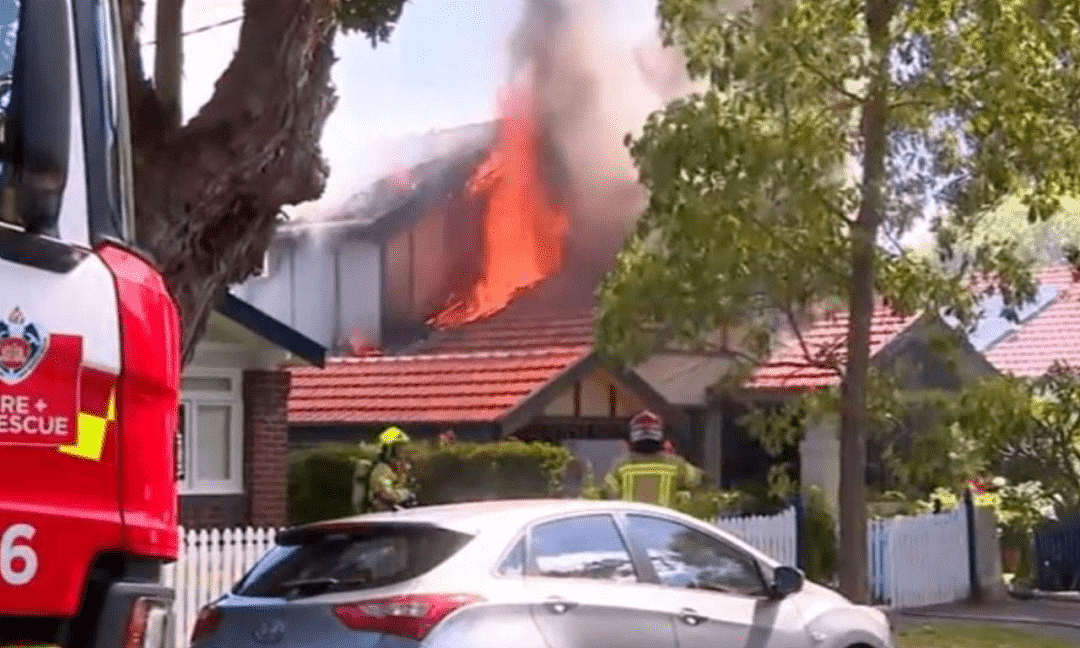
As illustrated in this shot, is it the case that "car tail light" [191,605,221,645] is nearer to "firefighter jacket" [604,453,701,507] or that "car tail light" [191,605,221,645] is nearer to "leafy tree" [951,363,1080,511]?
"firefighter jacket" [604,453,701,507]

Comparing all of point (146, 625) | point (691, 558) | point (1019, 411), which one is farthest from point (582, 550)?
point (1019, 411)

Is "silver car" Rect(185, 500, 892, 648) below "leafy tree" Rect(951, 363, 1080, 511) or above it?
below

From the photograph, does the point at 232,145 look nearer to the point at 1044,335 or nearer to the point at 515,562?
the point at 515,562

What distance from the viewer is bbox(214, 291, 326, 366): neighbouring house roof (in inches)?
786

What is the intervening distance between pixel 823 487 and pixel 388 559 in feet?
51.6

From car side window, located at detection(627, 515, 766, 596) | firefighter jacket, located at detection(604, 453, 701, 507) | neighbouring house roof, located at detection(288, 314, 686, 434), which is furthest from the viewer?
neighbouring house roof, located at detection(288, 314, 686, 434)

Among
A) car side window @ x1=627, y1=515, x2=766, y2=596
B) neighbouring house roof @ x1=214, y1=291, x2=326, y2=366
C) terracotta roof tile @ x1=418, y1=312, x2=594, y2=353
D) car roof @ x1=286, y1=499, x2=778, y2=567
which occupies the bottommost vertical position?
car side window @ x1=627, y1=515, x2=766, y2=596

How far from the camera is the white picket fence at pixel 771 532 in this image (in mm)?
18500

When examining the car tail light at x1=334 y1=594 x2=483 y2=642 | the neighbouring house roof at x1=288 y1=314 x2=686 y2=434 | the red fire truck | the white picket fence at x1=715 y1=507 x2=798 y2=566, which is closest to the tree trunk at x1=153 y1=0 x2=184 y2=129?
the car tail light at x1=334 y1=594 x2=483 y2=642

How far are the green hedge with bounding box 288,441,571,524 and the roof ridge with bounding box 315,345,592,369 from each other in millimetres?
3058

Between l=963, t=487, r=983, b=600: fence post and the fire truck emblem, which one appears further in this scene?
l=963, t=487, r=983, b=600: fence post

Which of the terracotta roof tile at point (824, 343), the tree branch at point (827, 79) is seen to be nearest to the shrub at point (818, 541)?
the terracotta roof tile at point (824, 343)

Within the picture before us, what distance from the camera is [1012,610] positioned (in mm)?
20078

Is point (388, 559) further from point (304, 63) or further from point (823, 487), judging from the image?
point (823, 487)
